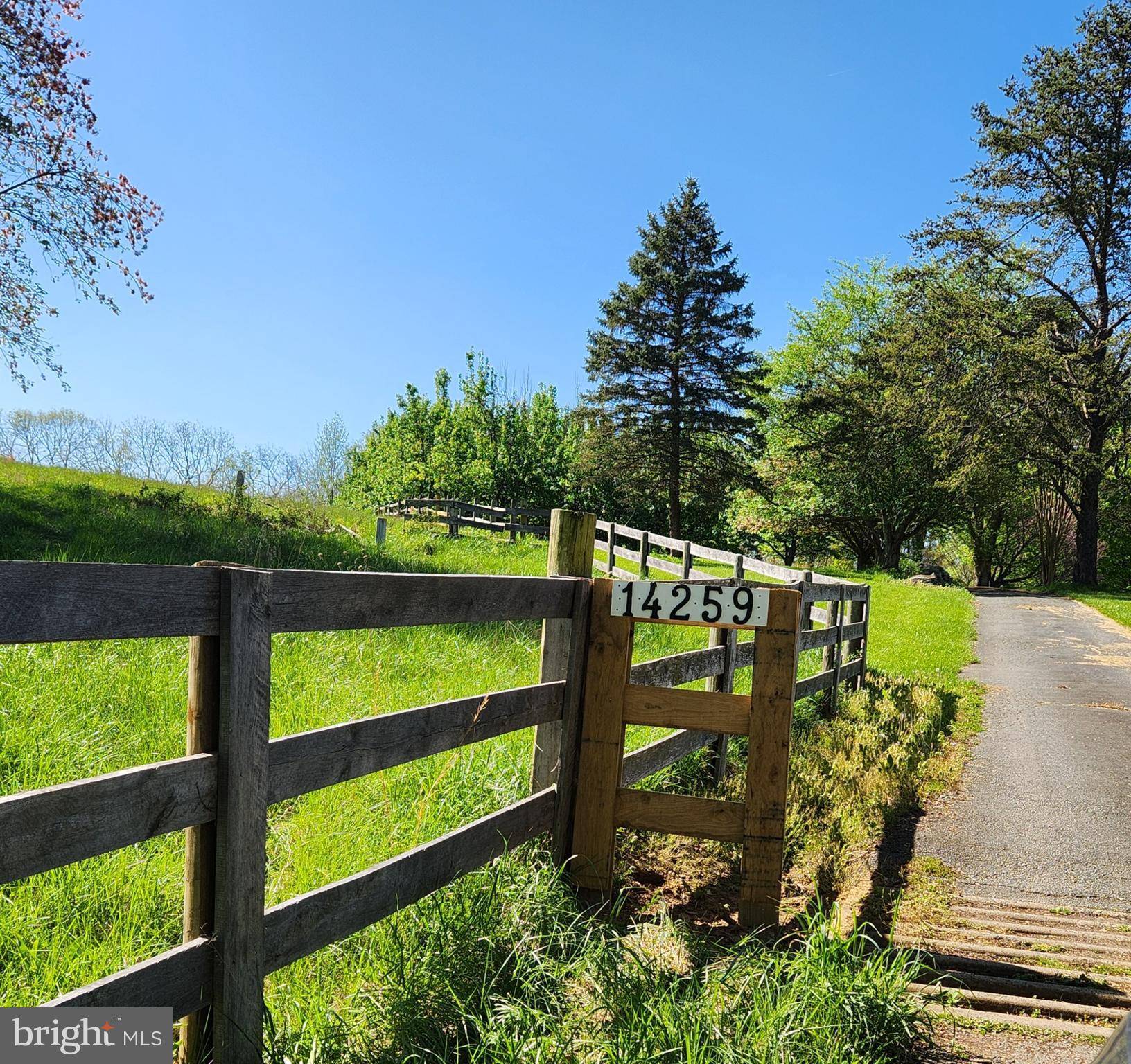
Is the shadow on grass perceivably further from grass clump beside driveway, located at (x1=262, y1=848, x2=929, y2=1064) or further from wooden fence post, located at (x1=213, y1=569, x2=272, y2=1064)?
wooden fence post, located at (x1=213, y1=569, x2=272, y2=1064)

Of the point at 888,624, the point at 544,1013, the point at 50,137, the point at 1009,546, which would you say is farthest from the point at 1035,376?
the point at 544,1013

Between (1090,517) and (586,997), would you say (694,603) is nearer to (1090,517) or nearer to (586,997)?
(586,997)

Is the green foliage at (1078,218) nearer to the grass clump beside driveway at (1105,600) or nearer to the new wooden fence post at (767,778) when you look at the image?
the grass clump beside driveway at (1105,600)

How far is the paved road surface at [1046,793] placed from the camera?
16.9 ft

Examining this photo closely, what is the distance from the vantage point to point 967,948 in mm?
4141

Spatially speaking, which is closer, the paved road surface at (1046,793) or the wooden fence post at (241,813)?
the wooden fence post at (241,813)

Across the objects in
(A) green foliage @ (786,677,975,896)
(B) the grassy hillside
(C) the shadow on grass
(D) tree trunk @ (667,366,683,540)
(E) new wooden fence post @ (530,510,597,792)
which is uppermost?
(D) tree trunk @ (667,366,683,540)

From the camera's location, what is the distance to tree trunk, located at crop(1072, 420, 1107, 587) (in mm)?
28438

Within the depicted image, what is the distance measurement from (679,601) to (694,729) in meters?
0.60

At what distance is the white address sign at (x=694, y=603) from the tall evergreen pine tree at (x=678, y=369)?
102 feet

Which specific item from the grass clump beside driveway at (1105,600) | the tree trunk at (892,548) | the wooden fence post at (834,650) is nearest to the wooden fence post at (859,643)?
the wooden fence post at (834,650)

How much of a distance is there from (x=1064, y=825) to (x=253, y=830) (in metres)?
5.60

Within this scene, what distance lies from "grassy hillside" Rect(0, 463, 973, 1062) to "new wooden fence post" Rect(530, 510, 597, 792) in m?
0.30

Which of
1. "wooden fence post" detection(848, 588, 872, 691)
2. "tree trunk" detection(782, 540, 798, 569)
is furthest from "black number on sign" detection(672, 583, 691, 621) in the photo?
"tree trunk" detection(782, 540, 798, 569)
